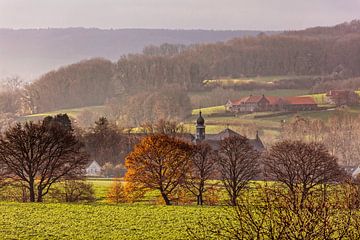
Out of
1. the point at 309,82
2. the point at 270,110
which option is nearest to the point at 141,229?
the point at 270,110

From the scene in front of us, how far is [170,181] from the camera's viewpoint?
40.8 metres

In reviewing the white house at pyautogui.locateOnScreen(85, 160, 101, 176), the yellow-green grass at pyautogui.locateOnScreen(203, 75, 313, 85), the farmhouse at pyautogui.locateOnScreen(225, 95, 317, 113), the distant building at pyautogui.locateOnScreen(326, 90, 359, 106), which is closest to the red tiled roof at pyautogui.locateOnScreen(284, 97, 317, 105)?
the farmhouse at pyautogui.locateOnScreen(225, 95, 317, 113)

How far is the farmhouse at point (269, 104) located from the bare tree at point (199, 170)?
83679 mm

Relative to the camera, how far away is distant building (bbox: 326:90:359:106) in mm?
128125

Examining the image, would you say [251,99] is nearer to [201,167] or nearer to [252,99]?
[252,99]

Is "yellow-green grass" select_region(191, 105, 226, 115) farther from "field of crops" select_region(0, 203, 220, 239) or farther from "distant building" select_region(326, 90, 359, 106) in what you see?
"field of crops" select_region(0, 203, 220, 239)

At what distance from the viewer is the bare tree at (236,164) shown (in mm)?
41991

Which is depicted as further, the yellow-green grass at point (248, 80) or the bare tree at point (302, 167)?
the yellow-green grass at point (248, 80)

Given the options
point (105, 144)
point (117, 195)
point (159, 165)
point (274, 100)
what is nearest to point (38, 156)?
point (117, 195)

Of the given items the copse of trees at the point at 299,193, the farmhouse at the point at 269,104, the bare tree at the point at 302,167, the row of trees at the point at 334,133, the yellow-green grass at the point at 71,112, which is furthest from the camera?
the yellow-green grass at the point at 71,112

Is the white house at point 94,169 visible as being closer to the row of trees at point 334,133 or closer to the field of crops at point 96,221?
the row of trees at point 334,133

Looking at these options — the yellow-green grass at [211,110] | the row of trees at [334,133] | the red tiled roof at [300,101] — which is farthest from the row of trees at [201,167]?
the red tiled roof at [300,101]

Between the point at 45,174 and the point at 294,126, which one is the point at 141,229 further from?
the point at 294,126

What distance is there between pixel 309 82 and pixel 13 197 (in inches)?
5356
